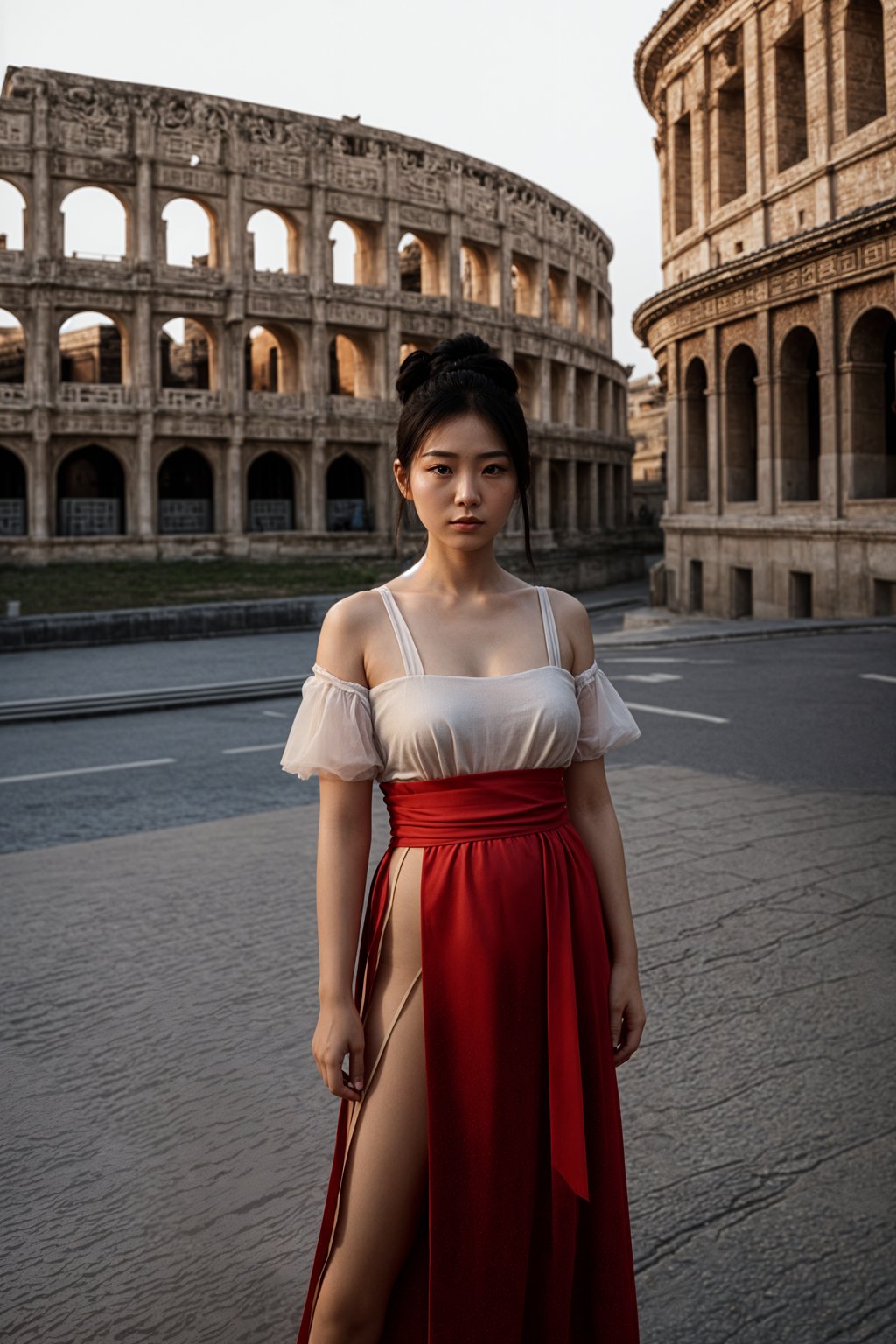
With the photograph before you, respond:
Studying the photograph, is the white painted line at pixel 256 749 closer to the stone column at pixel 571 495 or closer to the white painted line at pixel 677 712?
the white painted line at pixel 677 712

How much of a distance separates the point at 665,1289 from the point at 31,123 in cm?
4102

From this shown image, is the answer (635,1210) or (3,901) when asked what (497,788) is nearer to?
(635,1210)

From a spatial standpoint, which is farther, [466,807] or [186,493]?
[186,493]

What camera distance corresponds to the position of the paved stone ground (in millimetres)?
2871

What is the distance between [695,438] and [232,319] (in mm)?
17131

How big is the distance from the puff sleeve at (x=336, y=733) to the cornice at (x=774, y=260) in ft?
70.4

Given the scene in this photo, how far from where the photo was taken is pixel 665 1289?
2859 millimetres

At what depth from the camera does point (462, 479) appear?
2340 mm

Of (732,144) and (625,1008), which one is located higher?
(732,144)

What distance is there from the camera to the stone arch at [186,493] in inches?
1609

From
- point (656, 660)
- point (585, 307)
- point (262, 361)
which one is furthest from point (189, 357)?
point (656, 660)

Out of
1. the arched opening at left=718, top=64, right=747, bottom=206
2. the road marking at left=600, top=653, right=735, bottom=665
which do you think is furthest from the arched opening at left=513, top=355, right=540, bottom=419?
the road marking at left=600, top=653, right=735, bottom=665

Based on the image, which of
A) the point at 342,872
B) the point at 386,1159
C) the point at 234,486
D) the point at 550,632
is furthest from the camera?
the point at 234,486

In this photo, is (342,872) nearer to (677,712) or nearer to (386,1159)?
(386,1159)
